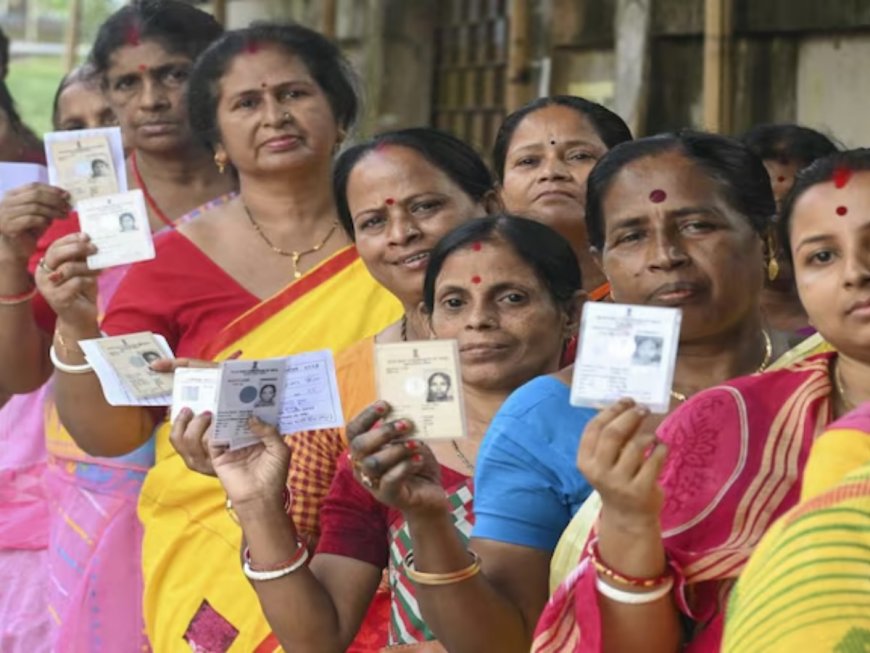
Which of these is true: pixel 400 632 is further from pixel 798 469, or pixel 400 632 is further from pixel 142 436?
pixel 142 436

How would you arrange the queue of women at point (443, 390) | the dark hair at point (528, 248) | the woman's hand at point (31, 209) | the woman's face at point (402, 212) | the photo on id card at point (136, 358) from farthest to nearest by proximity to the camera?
the woman's hand at point (31, 209), the woman's face at point (402, 212), the photo on id card at point (136, 358), the dark hair at point (528, 248), the queue of women at point (443, 390)

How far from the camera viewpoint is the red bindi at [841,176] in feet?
7.98

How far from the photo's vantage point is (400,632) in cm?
293

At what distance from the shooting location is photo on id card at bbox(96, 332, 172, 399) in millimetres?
3160

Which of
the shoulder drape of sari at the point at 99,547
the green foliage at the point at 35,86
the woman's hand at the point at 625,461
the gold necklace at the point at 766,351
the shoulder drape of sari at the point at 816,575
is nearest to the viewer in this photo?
the shoulder drape of sari at the point at 816,575

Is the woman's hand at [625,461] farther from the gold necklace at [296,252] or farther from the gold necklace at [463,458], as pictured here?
the gold necklace at [296,252]

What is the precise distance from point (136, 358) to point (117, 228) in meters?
0.49

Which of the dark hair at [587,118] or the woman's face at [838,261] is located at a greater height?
the dark hair at [587,118]

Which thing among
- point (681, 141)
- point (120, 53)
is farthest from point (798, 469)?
point (120, 53)

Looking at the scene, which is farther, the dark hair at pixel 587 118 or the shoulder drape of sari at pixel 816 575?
the dark hair at pixel 587 118

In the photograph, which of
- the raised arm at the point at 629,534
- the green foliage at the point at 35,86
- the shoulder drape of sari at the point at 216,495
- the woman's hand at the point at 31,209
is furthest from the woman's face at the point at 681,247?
the green foliage at the point at 35,86

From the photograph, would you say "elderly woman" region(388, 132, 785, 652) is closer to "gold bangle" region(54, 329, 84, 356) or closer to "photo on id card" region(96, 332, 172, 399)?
"photo on id card" region(96, 332, 172, 399)

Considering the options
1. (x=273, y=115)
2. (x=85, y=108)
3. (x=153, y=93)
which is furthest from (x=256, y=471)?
(x=85, y=108)

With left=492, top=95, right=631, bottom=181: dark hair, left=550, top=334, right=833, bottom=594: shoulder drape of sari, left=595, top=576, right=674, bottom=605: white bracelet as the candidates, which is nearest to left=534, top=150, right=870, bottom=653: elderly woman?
left=595, top=576, right=674, bottom=605: white bracelet
